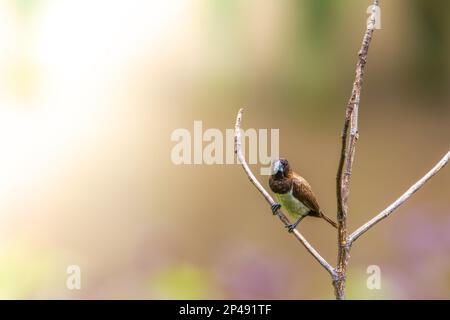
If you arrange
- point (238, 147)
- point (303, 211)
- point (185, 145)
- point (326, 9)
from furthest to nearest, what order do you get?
point (326, 9) < point (185, 145) < point (303, 211) < point (238, 147)

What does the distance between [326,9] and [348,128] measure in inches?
61.7

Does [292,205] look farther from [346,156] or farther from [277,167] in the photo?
[346,156]

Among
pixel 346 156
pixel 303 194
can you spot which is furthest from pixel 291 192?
Result: pixel 346 156

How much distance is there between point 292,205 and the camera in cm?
130

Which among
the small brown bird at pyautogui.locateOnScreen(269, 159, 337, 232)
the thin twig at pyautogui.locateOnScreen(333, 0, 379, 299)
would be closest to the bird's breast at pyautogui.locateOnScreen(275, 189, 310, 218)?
the small brown bird at pyautogui.locateOnScreen(269, 159, 337, 232)

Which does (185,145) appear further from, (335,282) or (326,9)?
(335,282)

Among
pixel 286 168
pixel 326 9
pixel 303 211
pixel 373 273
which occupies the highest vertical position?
pixel 326 9

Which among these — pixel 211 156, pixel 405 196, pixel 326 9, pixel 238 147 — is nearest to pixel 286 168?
pixel 238 147

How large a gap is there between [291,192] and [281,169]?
0.21 ft

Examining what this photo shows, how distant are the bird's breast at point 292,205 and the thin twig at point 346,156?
0.57m

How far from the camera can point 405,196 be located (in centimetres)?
70

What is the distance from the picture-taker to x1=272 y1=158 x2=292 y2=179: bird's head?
48.4 inches

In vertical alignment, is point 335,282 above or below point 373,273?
above

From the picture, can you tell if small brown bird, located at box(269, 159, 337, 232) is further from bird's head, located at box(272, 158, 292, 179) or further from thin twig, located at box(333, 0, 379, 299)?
thin twig, located at box(333, 0, 379, 299)
